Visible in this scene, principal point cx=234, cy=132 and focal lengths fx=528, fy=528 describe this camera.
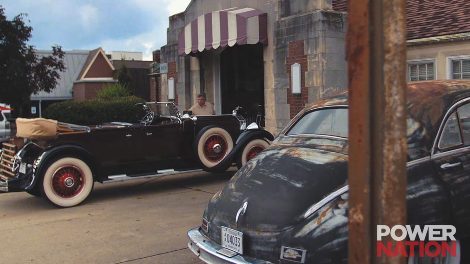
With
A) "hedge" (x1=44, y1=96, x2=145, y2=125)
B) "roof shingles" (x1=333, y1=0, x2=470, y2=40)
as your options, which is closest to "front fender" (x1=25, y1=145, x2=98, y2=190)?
"roof shingles" (x1=333, y1=0, x2=470, y2=40)

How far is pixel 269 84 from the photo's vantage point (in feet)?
44.8

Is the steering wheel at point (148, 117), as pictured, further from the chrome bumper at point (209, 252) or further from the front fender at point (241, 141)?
the chrome bumper at point (209, 252)

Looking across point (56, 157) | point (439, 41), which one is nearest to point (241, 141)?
point (56, 157)

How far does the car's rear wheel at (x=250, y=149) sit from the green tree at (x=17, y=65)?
1111cm

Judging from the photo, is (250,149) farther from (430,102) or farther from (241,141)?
(430,102)

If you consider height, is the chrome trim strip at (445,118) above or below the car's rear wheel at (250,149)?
above

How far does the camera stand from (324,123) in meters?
4.84

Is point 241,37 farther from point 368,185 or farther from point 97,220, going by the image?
point 368,185

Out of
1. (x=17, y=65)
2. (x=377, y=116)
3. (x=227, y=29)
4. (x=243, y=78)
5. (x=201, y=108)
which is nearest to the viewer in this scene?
(x=377, y=116)

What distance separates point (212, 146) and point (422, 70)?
539 centimetres

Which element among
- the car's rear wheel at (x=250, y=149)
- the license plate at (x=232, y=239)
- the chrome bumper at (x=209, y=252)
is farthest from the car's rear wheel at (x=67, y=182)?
the license plate at (x=232, y=239)

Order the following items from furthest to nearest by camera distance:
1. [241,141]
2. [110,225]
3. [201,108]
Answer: [201,108] < [241,141] < [110,225]

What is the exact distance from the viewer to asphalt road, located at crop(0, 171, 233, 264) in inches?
221

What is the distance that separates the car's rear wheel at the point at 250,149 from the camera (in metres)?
9.50
